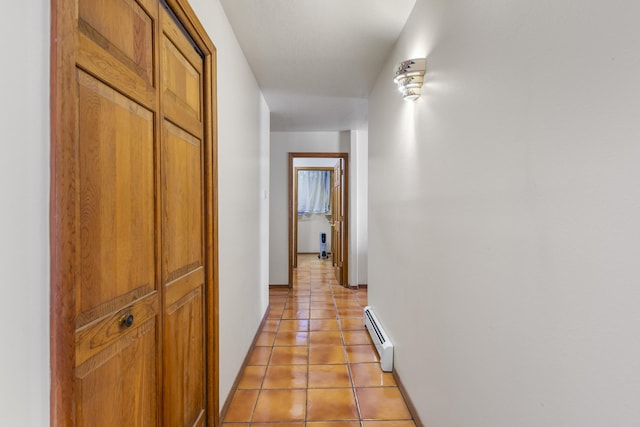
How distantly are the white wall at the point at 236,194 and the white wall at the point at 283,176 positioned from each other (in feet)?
5.38

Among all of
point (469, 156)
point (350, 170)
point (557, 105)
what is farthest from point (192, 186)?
point (350, 170)

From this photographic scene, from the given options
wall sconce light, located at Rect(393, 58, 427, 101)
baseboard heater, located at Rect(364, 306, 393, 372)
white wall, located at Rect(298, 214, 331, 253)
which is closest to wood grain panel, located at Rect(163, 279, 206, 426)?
baseboard heater, located at Rect(364, 306, 393, 372)

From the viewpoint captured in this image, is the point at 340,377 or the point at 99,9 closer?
the point at 99,9

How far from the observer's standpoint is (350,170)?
5.03 metres

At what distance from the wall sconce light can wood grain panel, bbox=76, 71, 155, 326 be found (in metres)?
1.29

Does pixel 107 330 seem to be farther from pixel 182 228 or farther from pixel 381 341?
pixel 381 341

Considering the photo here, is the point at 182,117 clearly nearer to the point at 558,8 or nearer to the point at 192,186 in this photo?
the point at 192,186

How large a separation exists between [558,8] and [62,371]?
137 centimetres

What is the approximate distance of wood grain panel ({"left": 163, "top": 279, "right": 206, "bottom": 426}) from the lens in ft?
4.22

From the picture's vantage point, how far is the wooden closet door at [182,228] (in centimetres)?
127

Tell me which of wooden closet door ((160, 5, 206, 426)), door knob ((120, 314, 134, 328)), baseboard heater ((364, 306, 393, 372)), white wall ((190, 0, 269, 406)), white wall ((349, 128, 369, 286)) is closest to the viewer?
door knob ((120, 314, 134, 328))

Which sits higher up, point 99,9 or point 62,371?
point 99,9

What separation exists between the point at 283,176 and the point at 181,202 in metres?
3.68

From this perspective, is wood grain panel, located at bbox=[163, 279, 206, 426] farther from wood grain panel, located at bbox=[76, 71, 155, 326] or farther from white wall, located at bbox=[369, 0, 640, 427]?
white wall, located at bbox=[369, 0, 640, 427]
